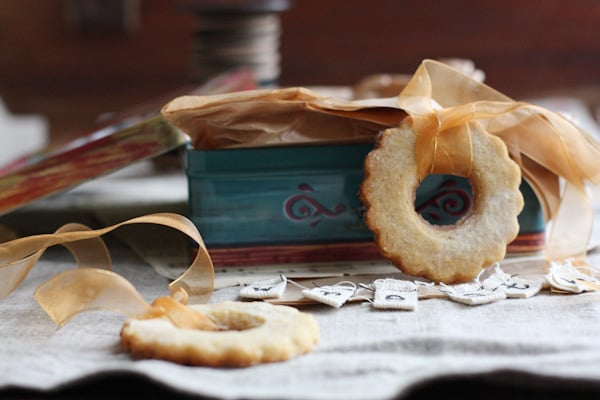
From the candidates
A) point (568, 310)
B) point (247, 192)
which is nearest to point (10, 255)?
point (247, 192)

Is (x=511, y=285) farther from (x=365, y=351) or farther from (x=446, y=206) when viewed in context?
(x=365, y=351)

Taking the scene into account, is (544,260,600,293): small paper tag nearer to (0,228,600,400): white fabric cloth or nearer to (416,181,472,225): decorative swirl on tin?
(0,228,600,400): white fabric cloth

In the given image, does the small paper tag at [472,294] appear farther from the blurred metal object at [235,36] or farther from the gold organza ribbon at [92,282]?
the blurred metal object at [235,36]

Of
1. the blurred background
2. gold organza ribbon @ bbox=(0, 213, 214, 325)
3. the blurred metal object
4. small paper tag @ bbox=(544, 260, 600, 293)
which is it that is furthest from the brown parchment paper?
the blurred background

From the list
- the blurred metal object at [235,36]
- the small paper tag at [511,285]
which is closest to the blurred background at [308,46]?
the blurred metal object at [235,36]

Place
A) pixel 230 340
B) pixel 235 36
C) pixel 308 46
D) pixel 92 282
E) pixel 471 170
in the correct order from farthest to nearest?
pixel 308 46
pixel 235 36
pixel 471 170
pixel 92 282
pixel 230 340

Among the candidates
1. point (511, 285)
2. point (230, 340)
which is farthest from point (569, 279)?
point (230, 340)

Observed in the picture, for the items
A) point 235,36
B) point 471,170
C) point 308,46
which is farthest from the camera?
point 308,46
